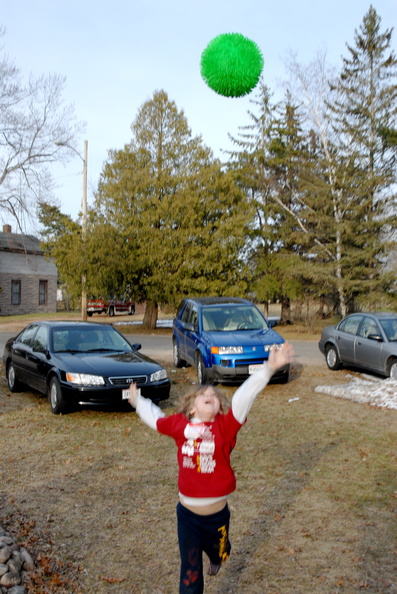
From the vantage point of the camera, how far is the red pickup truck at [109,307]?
45531 mm

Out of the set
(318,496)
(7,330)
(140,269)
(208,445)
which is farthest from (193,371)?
(7,330)

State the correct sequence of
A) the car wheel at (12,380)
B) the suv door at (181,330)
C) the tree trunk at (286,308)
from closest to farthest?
1. the car wheel at (12,380)
2. the suv door at (181,330)
3. the tree trunk at (286,308)

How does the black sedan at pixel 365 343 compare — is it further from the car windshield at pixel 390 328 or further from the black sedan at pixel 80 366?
the black sedan at pixel 80 366

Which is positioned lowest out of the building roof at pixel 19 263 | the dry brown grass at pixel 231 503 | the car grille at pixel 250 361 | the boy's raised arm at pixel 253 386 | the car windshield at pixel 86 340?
the dry brown grass at pixel 231 503

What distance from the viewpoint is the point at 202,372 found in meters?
12.2

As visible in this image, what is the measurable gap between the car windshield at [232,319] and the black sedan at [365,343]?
2143 mm

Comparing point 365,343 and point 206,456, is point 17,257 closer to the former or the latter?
point 365,343

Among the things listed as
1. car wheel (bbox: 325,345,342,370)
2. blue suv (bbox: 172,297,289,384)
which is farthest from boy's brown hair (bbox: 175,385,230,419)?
car wheel (bbox: 325,345,342,370)

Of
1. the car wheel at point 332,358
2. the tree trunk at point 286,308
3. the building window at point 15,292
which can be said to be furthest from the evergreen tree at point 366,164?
the building window at point 15,292

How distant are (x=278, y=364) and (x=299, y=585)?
171 cm

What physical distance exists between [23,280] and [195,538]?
44.6 meters

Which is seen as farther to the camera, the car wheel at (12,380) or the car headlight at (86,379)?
the car wheel at (12,380)

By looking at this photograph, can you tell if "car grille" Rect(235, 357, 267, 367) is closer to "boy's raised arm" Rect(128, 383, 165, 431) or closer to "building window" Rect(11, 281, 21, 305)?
"boy's raised arm" Rect(128, 383, 165, 431)

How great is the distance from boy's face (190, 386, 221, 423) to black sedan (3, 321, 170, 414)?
570 cm
